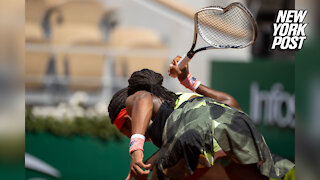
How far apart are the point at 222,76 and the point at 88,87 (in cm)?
142

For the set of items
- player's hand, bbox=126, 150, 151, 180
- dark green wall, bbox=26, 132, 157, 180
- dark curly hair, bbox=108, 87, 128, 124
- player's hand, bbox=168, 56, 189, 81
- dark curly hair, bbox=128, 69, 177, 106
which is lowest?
dark green wall, bbox=26, 132, 157, 180

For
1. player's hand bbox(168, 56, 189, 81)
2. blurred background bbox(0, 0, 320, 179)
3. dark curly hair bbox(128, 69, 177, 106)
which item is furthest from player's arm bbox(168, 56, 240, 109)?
blurred background bbox(0, 0, 320, 179)

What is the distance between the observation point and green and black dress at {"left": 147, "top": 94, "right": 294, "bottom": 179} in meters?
2.15

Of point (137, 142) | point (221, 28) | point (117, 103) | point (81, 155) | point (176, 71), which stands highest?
point (221, 28)

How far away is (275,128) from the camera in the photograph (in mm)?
4707

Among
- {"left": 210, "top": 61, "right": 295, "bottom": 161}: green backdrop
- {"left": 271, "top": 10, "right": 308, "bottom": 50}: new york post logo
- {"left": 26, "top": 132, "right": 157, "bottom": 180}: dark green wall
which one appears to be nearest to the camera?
{"left": 271, "top": 10, "right": 308, "bottom": 50}: new york post logo

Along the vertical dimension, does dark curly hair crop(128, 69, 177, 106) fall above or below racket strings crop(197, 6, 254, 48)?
below

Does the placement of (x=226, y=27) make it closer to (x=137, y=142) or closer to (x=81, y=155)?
(x=137, y=142)

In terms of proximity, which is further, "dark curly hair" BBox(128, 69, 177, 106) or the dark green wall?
the dark green wall

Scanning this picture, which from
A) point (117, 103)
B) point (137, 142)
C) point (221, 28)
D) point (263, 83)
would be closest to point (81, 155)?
point (263, 83)

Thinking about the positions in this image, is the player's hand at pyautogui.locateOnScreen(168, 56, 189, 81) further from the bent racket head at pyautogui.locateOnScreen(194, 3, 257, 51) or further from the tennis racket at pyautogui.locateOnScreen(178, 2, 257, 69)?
the bent racket head at pyautogui.locateOnScreen(194, 3, 257, 51)

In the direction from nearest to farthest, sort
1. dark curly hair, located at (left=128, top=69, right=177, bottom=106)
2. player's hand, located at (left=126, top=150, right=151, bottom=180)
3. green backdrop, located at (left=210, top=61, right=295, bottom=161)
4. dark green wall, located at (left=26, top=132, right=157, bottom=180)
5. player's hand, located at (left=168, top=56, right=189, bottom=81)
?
1. player's hand, located at (left=126, top=150, right=151, bottom=180)
2. dark curly hair, located at (left=128, top=69, right=177, bottom=106)
3. player's hand, located at (left=168, top=56, right=189, bottom=81)
4. dark green wall, located at (left=26, top=132, right=157, bottom=180)
5. green backdrop, located at (left=210, top=61, right=295, bottom=161)

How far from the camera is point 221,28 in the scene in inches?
104

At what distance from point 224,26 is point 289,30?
0.41 m
